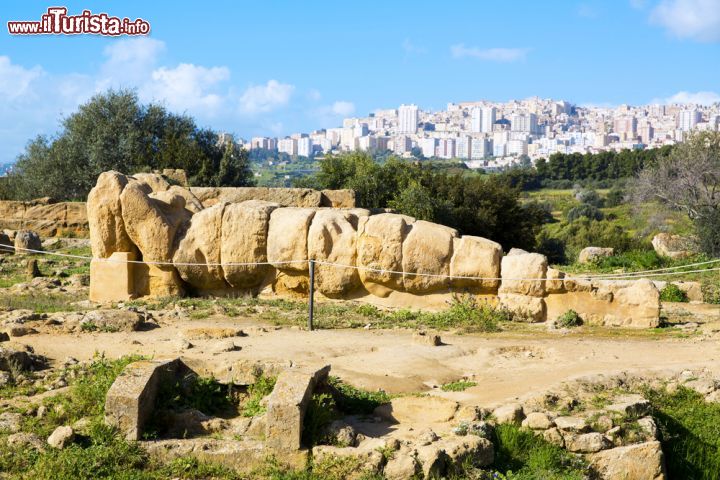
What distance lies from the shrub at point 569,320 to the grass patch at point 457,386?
12.9 feet

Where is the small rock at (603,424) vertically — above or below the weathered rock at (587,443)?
above

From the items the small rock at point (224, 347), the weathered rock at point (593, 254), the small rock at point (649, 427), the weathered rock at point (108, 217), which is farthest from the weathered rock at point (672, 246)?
the small rock at point (224, 347)

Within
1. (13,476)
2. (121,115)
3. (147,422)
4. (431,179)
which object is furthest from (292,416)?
(121,115)

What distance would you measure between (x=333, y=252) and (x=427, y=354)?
160 inches

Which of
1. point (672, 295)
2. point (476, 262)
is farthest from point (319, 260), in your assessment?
point (672, 295)

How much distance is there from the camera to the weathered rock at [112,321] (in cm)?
1196

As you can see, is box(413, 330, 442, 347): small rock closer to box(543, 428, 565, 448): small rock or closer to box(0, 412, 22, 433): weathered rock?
box(543, 428, 565, 448): small rock

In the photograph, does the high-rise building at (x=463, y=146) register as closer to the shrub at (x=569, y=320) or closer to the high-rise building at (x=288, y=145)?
the high-rise building at (x=288, y=145)

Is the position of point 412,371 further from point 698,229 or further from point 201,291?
point 698,229

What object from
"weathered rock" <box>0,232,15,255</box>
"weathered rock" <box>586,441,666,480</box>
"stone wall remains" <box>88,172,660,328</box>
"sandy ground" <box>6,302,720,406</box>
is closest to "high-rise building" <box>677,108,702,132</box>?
"weathered rock" <box>0,232,15,255</box>

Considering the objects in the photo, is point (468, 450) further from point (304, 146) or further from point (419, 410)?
point (304, 146)

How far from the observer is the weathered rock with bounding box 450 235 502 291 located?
14.0 m

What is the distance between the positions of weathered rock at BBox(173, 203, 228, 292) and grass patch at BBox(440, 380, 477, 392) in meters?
6.54

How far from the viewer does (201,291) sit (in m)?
15.7
